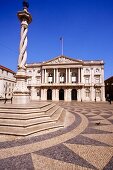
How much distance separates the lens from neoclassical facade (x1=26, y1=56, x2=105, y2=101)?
152ft

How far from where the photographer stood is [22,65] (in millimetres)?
11398

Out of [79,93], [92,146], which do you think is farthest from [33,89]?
[92,146]

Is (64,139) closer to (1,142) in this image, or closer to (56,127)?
(56,127)

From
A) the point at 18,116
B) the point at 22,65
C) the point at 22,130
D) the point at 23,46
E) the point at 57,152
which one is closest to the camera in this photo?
the point at 57,152

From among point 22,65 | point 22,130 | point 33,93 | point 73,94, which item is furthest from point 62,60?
point 22,130

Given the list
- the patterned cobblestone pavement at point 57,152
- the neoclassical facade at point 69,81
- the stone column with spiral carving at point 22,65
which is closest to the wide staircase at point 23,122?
the patterned cobblestone pavement at point 57,152

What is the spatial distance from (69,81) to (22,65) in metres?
37.1

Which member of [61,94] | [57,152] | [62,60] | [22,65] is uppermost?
[62,60]

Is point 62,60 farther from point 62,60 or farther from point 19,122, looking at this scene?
point 19,122

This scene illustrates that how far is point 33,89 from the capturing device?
49.9 m

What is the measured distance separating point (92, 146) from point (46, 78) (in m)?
45.3

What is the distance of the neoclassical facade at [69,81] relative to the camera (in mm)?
46312

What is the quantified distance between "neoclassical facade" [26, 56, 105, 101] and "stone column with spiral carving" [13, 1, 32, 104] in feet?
116

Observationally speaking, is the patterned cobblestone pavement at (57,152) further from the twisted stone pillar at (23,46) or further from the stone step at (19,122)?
the twisted stone pillar at (23,46)
